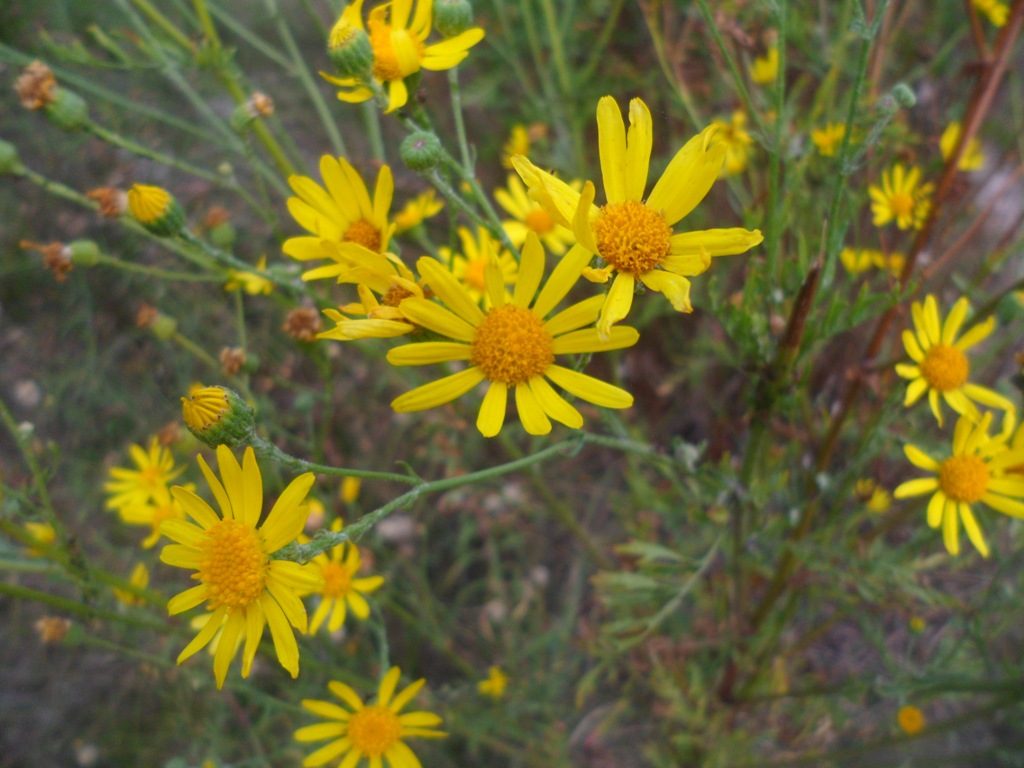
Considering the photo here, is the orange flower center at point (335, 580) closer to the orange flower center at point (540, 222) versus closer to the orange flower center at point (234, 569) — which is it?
the orange flower center at point (234, 569)

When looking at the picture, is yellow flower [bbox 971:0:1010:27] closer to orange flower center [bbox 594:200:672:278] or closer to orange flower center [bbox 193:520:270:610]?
orange flower center [bbox 594:200:672:278]

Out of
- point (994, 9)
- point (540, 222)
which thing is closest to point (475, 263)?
point (540, 222)

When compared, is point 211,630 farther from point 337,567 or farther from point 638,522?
point 638,522

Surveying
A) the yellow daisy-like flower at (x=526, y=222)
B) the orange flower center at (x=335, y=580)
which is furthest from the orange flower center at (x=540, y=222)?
the orange flower center at (x=335, y=580)

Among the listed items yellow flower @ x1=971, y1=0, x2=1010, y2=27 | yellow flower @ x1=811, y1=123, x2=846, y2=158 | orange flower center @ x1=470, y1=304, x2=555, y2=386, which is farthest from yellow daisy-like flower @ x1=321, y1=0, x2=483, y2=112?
Answer: yellow flower @ x1=971, y1=0, x2=1010, y2=27

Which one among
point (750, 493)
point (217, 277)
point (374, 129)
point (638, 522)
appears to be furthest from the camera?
point (638, 522)

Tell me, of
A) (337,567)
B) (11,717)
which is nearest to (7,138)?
(11,717)
